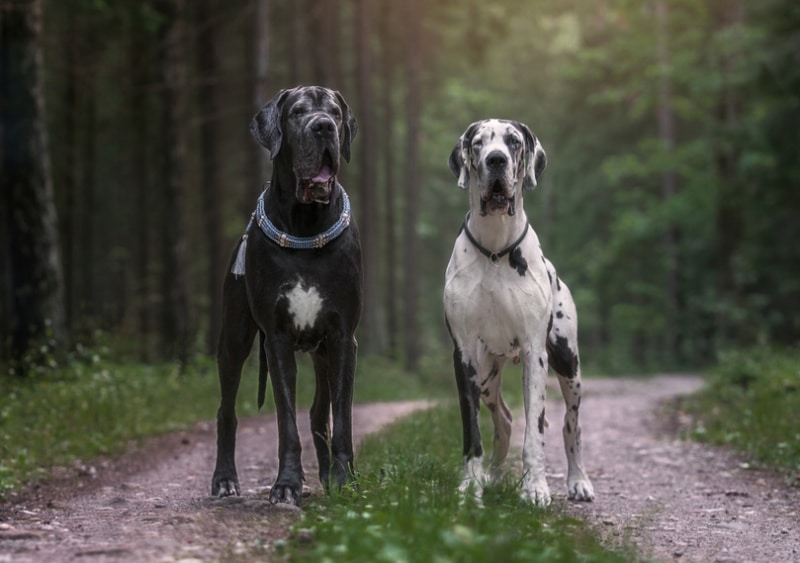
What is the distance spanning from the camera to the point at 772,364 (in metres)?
16.5

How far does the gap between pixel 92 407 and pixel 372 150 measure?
17.7 meters

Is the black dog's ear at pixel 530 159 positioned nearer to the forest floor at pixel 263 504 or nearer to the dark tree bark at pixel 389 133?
the forest floor at pixel 263 504

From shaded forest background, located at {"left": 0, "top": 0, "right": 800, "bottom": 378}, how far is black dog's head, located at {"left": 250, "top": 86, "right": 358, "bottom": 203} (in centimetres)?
685

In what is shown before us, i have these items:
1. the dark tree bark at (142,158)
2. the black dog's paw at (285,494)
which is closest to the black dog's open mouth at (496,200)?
the black dog's paw at (285,494)

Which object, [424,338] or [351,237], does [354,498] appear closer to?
[351,237]

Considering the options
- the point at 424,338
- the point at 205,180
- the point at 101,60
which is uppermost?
the point at 101,60

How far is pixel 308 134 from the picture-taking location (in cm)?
625

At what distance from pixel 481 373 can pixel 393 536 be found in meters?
2.67

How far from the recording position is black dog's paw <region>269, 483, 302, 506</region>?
6.14m

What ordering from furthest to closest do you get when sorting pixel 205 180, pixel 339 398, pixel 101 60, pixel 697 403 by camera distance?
pixel 101 60 < pixel 205 180 < pixel 697 403 < pixel 339 398

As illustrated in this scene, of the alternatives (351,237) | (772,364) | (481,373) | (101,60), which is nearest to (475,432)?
(481,373)

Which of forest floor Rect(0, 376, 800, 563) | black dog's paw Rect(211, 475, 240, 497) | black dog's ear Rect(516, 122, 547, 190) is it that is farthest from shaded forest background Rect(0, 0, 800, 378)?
black dog's ear Rect(516, 122, 547, 190)

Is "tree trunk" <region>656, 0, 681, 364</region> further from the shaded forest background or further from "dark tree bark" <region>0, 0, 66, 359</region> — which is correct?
"dark tree bark" <region>0, 0, 66, 359</region>

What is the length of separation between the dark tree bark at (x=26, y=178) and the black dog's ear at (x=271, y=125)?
7709mm
